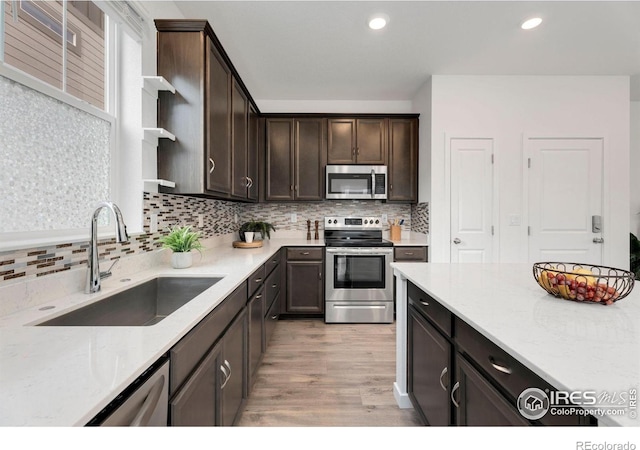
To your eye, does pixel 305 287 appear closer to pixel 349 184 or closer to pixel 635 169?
pixel 349 184

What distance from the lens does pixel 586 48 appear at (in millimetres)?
2592

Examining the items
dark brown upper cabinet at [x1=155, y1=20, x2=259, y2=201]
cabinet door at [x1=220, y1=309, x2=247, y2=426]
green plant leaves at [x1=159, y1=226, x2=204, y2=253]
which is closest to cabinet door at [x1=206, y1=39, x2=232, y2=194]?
dark brown upper cabinet at [x1=155, y1=20, x2=259, y2=201]

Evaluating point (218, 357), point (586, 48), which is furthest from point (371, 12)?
point (218, 357)

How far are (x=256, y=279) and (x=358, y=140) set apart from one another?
2.24 meters

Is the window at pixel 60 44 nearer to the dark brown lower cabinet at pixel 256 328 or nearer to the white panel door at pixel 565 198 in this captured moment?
the dark brown lower cabinet at pixel 256 328

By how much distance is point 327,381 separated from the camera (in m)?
2.01

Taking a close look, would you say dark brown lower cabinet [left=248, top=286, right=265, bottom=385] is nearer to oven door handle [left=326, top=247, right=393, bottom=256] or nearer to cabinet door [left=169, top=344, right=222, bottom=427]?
cabinet door [left=169, top=344, right=222, bottom=427]

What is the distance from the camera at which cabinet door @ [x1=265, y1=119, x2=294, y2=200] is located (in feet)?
11.4

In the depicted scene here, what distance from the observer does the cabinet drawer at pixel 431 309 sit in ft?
3.79

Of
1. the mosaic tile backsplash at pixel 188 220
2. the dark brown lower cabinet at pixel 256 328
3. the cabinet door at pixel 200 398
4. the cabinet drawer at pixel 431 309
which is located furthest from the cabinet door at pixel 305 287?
the cabinet door at pixel 200 398

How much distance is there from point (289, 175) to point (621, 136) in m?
3.66

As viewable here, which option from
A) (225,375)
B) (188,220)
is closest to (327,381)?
(225,375)

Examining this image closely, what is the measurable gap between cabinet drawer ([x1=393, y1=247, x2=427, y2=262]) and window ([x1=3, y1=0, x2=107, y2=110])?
279 centimetres

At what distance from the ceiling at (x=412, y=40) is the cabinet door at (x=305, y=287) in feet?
6.83
